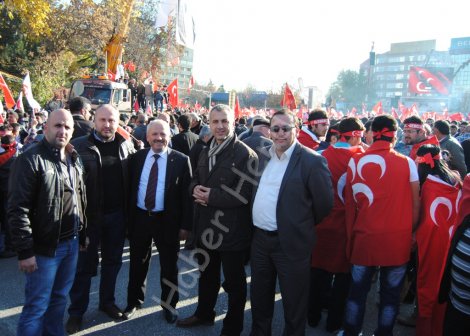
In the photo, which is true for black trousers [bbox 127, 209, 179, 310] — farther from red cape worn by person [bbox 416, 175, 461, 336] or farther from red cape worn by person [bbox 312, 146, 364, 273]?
red cape worn by person [bbox 416, 175, 461, 336]

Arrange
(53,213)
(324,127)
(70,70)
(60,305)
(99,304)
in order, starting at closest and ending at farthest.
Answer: (53,213)
(60,305)
(99,304)
(324,127)
(70,70)

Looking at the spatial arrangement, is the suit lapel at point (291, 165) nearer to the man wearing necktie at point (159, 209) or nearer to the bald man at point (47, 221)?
the man wearing necktie at point (159, 209)

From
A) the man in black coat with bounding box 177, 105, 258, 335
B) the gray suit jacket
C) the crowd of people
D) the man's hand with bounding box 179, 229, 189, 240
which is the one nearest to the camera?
the crowd of people

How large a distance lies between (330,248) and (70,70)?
32.0m

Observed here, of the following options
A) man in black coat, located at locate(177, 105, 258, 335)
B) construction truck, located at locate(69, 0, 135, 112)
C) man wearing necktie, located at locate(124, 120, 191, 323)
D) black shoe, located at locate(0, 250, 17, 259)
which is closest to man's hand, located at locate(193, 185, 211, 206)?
man in black coat, located at locate(177, 105, 258, 335)

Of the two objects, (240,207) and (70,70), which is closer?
(240,207)

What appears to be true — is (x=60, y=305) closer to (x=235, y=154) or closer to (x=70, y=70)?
(x=235, y=154)

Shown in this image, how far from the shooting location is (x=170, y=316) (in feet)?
12.9

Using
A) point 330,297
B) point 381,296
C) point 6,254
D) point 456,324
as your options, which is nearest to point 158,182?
Result: point 330,297

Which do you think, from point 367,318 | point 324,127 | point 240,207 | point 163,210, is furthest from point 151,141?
point 367,318

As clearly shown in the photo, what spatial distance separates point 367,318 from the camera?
4.22 m

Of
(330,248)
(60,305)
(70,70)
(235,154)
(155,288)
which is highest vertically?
(70,70)

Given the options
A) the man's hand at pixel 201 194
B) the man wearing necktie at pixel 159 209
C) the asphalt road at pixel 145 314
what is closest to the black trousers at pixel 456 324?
the asphalt road at pixel 145 314

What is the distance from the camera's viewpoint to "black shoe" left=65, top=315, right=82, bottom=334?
3.65m
